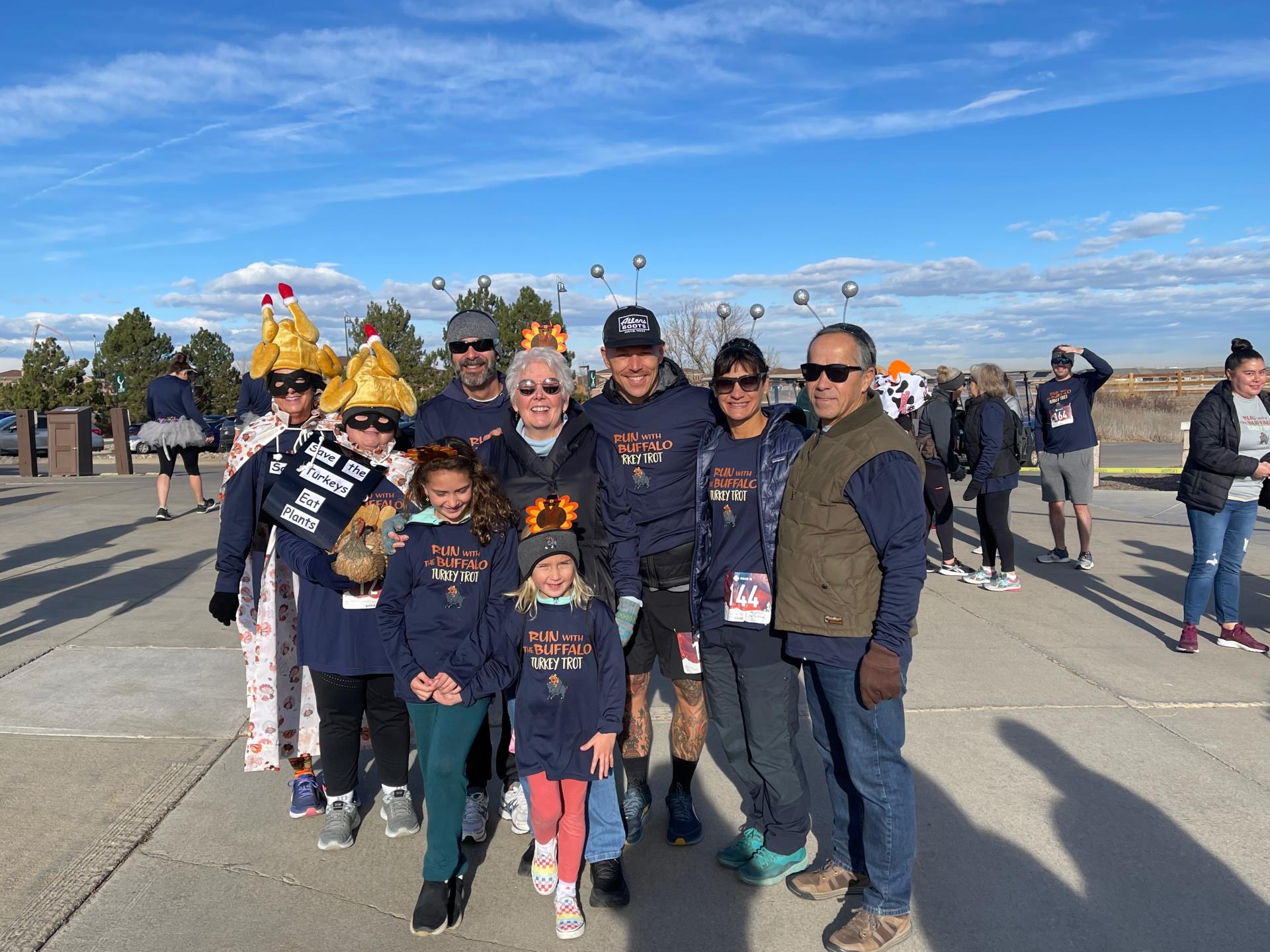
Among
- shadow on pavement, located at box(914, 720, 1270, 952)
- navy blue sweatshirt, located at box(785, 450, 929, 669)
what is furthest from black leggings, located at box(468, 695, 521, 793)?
shadow on pavement, located at box(914, 720, 1270, 952)

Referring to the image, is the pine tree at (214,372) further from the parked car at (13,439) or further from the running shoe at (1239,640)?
the running shoe at (1239,640)

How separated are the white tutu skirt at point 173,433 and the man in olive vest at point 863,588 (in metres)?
10.3

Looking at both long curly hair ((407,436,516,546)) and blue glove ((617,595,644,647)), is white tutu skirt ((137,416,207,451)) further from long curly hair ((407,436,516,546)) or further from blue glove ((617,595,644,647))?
blue glove ((617,595,644,647))

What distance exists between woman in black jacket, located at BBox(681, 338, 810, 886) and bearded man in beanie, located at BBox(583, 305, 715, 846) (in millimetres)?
119

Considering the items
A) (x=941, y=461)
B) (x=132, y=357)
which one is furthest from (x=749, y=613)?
(x=132, y=357)

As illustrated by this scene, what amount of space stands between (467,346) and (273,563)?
1.34 m

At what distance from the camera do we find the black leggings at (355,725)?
11.5ft

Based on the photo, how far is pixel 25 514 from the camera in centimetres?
1155

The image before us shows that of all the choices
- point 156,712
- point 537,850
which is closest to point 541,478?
point 537,850

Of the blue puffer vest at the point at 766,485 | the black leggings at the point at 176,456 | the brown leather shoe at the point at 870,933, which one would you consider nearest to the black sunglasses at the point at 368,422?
the blue puffer vest at the point at 766,485

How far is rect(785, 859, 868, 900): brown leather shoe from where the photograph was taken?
316 cm

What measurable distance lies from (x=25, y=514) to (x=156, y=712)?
8.63 m

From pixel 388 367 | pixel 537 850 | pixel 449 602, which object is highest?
pixel 388 367

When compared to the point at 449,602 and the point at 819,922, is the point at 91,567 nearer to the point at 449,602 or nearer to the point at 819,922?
the point at 449,602
